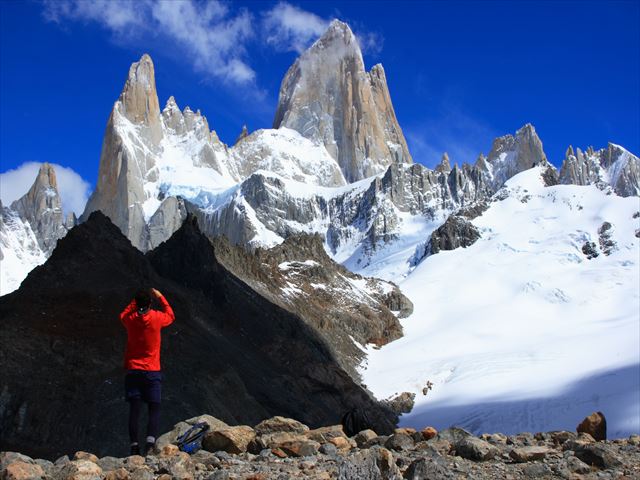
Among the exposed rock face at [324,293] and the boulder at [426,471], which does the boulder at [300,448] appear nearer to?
the boulder at [426,471]

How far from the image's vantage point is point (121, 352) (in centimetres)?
4153

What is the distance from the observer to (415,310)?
412 feet

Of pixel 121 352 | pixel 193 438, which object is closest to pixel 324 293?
pixel 121 352

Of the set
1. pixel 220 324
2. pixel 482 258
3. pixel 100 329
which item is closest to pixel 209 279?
pixel 220 324

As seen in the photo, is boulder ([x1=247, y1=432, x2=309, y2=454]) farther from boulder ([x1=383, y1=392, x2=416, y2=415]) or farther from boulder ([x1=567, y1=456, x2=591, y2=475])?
boulder ([x1=383, y1=392, x2=416, y2=415])

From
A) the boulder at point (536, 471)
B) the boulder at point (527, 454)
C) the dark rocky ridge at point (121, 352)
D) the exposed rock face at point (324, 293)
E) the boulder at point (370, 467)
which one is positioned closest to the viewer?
the boulder at point (370, 467)

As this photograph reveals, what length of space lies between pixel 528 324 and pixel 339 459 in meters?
105

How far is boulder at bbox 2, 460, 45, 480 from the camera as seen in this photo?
10.7 meters

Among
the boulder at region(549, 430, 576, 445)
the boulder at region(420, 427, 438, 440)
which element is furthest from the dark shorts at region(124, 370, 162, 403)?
the boulder at region(549, 430, 576, 445)

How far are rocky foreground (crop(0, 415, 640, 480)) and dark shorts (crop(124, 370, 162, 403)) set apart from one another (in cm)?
95

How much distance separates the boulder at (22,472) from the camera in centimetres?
1073

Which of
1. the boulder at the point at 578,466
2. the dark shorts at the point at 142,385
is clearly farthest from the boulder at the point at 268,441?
the boulder at the point at 578,466

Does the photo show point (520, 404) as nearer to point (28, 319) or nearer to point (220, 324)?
point (220, 324)

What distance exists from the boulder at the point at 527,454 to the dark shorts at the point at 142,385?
6.33m
